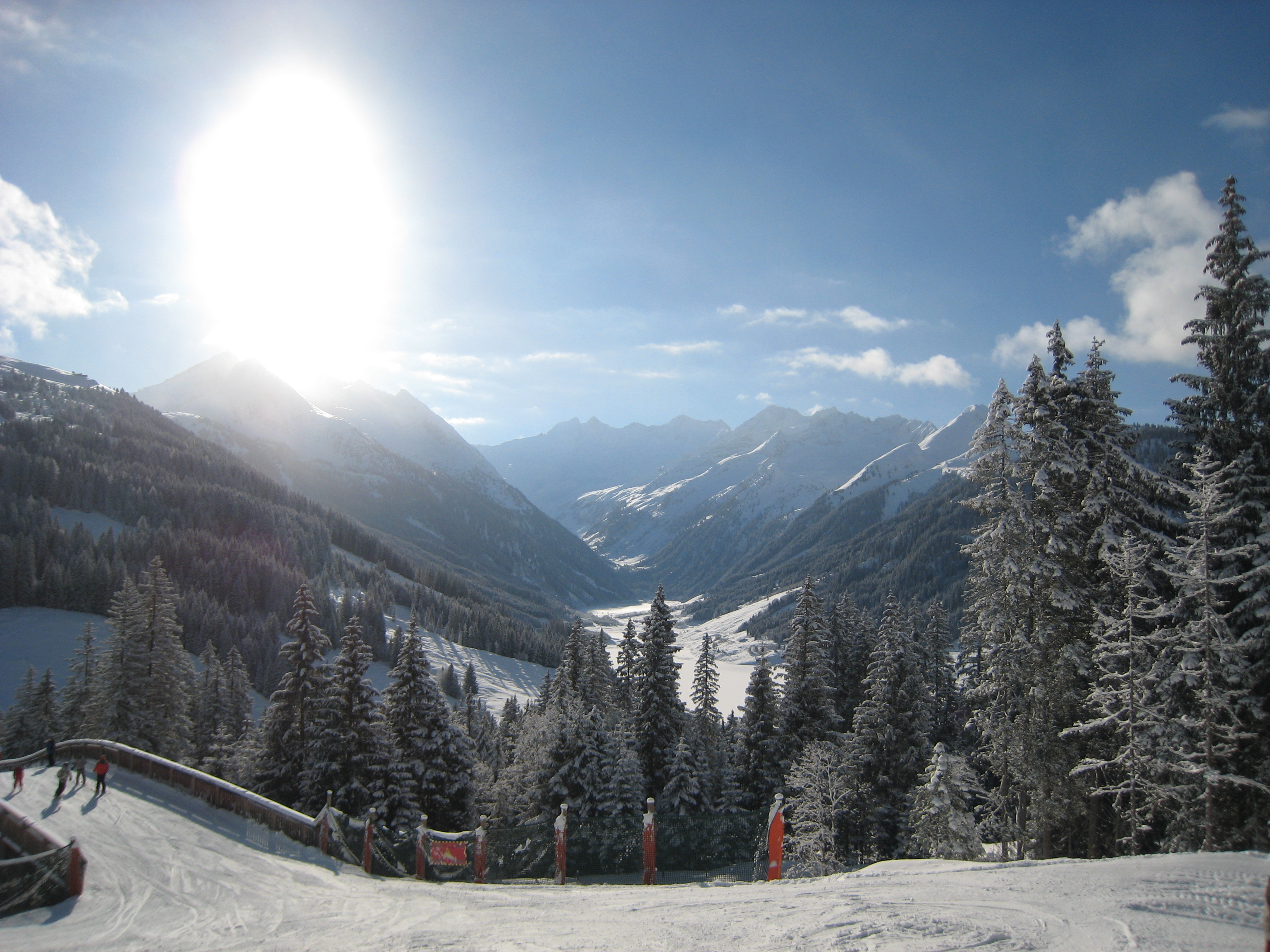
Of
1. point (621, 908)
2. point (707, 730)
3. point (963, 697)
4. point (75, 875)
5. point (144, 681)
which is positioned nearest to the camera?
point (621, 908)

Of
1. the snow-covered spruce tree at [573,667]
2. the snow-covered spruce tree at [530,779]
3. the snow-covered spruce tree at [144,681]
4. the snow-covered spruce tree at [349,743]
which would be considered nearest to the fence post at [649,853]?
A: the snow-covered spruce tree at [530,779]

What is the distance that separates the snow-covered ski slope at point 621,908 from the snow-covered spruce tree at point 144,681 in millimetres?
22456

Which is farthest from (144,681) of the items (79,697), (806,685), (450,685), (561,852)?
(450,685)

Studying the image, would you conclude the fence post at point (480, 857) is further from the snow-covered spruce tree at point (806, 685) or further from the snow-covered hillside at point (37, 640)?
the snow-covered hillside at point (37, 640)

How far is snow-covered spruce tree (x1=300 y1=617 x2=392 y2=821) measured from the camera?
103 ft

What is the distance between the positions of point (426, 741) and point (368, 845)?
14190mm

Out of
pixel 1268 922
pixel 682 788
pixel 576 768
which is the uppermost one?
pixel 1268 922

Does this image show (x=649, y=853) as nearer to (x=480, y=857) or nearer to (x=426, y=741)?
(x=480, y=857)

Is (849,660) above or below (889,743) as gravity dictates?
above

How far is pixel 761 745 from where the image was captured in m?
38.7

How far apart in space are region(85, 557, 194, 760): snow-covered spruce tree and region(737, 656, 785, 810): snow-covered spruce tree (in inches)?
1393

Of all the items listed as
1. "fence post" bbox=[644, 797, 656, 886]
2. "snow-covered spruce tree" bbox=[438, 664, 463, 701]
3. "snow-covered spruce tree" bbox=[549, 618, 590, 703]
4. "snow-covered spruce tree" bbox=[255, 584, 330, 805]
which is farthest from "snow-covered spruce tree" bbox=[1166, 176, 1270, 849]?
"snow-covered spruce tree" bbox=[438, 664, 463, 701]

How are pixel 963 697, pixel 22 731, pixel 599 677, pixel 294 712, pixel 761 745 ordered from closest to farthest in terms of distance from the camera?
pixel 963 697 < pixel 294 712 < pixel 761 745 < pixel 599 677 < pixel 22 731

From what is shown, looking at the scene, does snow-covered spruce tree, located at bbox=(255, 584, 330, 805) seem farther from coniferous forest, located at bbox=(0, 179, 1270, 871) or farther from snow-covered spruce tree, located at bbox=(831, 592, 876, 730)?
snow-covered spruce tree, located at bbox=(831, 592, 876, 730)
